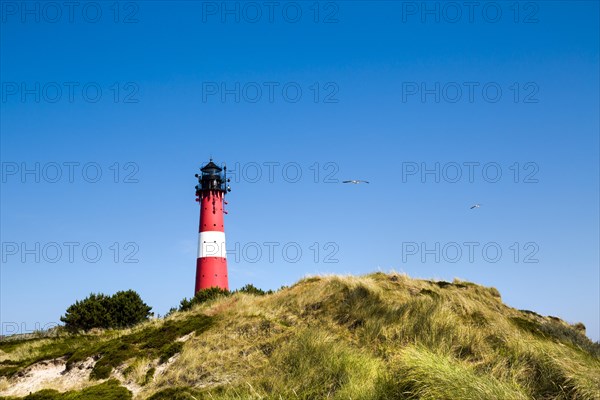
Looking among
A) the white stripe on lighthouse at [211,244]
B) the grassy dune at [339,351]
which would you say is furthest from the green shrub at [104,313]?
the white stripe on lighthouse at [211,244]

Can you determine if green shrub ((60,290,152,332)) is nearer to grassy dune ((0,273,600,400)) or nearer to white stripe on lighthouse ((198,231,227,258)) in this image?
grassy dune ((0,273,600,400))

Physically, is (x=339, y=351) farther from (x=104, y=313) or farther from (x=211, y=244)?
(x=211, y=244)

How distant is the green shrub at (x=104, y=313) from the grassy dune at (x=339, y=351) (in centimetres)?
557

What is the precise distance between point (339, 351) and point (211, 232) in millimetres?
28157

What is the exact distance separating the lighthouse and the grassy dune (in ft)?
Answer: 49.6

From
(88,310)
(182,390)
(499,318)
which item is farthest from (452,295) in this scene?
(88,310)

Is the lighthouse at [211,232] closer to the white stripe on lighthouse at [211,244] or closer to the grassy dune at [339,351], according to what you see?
the white stripe on lighthouse at [211,244]

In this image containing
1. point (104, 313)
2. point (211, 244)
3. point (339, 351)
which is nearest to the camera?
point (339, 351)

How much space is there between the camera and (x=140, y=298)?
1421 inches

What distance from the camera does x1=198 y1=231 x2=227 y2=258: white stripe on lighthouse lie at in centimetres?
4206

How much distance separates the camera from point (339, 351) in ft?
52.6

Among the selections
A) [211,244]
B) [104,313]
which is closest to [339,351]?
[104,313]

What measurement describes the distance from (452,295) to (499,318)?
7.52ft

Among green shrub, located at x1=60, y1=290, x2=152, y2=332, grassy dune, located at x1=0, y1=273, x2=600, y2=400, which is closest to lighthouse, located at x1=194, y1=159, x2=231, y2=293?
green shrub, located at x1=60, y1=290, x2=152, y2=332
